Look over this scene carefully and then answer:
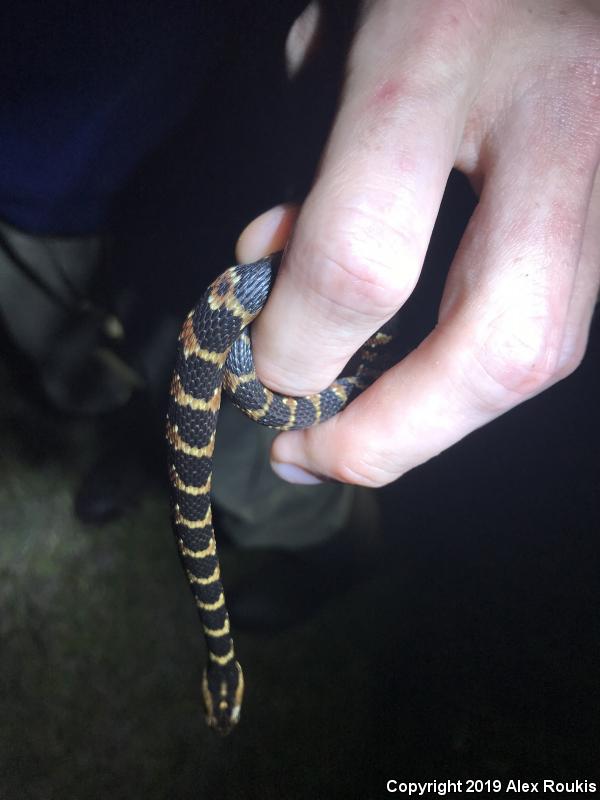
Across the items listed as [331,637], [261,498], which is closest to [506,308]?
[261,498]

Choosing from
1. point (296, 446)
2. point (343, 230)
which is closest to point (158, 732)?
point (296, 446)

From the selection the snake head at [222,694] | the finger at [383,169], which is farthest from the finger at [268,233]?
the snake head at [222,694]

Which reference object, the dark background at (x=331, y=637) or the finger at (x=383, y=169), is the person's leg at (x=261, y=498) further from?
the finger at (x=383, y=169)

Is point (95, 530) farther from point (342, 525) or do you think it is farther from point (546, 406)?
point (546, 406)

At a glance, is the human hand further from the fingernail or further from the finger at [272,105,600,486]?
the fingernail

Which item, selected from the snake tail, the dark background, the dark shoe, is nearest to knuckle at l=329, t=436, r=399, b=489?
the snake tail

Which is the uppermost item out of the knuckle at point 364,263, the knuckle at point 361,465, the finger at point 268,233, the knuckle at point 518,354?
the knuckle at point 364,263

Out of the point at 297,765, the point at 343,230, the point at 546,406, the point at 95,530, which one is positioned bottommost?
the point at 297,765

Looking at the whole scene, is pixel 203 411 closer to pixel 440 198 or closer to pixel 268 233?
pixel 268 233
